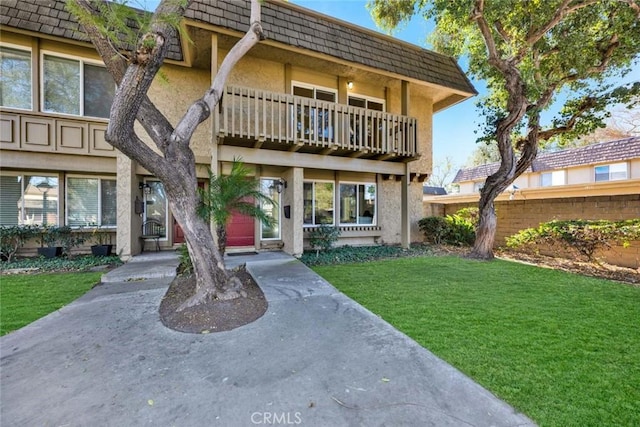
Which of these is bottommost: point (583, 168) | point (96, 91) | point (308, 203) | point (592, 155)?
point (308, 203)

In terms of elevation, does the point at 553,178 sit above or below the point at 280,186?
above

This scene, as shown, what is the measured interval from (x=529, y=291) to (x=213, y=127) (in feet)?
25.1

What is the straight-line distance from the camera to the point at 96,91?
780 centimetres

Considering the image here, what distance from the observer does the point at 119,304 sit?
4324 millimetres

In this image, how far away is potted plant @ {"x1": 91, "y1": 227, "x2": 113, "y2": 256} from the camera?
7.69 metres

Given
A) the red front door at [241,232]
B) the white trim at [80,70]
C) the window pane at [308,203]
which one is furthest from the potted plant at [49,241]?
the window pane at [308,203]

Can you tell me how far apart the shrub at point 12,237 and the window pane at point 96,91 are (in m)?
3.46

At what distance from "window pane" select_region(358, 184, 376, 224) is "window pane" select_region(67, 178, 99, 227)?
8298mm

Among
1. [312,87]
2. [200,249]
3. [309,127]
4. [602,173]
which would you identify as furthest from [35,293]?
[602,173]

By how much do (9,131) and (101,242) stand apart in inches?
135

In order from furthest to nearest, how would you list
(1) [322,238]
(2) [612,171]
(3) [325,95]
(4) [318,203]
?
(2) [612,171]
(4) [318,203]
(3) [325,95]
(1) [322,238]

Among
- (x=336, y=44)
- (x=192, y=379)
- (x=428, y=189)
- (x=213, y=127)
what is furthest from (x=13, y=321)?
(x=428, y=189)

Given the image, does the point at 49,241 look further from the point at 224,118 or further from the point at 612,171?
the point at 612,171

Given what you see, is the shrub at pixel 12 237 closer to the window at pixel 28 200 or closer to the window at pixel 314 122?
the window at pixel 28 200
